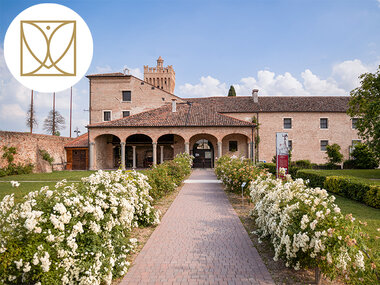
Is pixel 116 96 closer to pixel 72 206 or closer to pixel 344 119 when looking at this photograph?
pixel 344 119

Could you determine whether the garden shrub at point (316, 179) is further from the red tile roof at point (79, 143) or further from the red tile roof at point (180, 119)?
the red tile roof at point (79, 143)

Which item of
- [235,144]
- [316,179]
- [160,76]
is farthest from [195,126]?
[160,76]

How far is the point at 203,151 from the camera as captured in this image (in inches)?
1211

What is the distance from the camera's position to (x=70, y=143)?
3095 cm

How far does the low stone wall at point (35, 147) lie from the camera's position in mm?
23266

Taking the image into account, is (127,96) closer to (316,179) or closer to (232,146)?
(232,146)

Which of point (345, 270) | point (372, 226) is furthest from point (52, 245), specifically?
point (372, 226)

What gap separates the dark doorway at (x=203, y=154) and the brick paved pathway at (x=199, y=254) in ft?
73.0

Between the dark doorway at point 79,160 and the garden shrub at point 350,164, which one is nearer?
the garden shrub at point 350,164

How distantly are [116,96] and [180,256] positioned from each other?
31557mm

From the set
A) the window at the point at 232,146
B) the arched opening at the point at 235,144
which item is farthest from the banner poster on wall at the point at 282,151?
the window at the point at 232,146

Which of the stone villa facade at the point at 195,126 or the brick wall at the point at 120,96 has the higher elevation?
the brick wall at the point at 120,96

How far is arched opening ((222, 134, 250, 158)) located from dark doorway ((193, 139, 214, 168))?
1590 mm

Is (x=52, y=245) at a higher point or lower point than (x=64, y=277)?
higher
